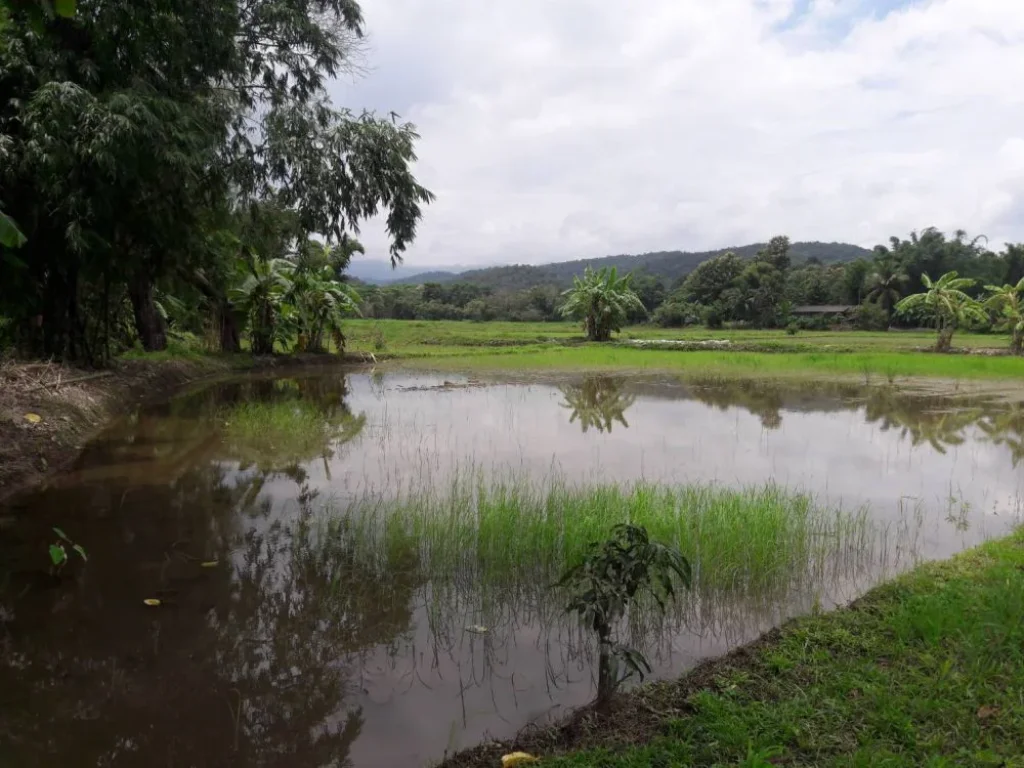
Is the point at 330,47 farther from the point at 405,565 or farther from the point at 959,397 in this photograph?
the point at 959,397

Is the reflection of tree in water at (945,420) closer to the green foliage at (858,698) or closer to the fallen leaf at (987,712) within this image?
the green foliage at (858,698)

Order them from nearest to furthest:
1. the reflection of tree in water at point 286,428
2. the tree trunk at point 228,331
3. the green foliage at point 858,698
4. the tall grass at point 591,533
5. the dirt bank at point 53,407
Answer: the green foliage at point 858,698
the tall grass at point 591,533
the dirt bank at point 53,407
the reflection of tree in water at point 286,428
the tree trunk at point 228,331

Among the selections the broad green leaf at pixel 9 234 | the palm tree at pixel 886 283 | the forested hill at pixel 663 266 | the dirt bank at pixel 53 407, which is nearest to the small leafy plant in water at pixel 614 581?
the broad green leaf at pixel 9 234

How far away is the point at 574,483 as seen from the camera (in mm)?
6602

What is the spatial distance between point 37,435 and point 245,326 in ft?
43.3

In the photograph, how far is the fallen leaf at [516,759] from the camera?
2.47 meters

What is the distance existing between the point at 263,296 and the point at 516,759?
731 inches

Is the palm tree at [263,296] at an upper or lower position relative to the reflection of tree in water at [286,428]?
upper

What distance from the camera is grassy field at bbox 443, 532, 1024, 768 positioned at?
244 centimetres

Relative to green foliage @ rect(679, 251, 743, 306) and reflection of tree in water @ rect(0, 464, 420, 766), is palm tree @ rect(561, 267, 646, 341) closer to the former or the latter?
green foliage @ rect(679, 251, 743, 306)

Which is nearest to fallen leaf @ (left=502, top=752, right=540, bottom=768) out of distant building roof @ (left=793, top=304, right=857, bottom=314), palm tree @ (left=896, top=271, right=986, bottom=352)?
palm tree @ (left=896, top=271, right=986, bottom=352)

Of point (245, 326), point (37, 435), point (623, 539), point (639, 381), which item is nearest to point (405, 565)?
point (623, 539)

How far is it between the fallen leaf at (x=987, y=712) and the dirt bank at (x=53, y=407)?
7.10 m

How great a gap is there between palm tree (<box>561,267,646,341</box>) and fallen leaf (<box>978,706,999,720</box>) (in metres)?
28.2
